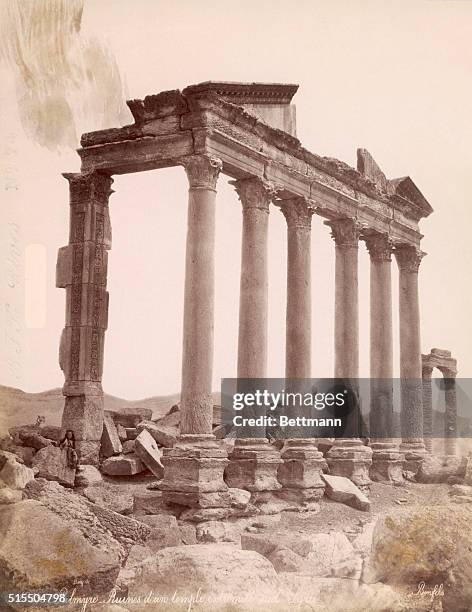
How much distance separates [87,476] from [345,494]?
638 cm

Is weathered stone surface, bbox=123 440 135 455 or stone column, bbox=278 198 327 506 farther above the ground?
stone column, bbox=278 198 327 506

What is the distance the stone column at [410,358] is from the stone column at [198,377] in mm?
11420

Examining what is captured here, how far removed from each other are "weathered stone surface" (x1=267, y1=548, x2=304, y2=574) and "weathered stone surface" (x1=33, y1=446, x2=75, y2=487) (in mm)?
5074

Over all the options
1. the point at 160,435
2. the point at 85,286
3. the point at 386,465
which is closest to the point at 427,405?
the point at 386,465

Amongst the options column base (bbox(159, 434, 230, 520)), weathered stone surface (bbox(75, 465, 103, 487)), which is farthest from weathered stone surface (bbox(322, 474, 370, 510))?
weathered stone surface (bbox(75, 465, 103, 487))

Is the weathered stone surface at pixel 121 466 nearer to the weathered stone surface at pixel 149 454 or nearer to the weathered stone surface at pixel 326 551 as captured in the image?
the weathered stone surface at pixel 149 454

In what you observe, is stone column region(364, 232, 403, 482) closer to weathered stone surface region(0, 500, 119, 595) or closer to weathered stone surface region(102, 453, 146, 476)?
weathered stone surface region(102, 453, 146, 476)

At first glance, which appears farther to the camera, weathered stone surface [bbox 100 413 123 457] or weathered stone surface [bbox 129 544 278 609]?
weathered stone surface [bbox 100 413 123 457]

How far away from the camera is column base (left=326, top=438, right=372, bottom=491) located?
2334 cm

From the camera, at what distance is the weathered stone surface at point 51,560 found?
466 inches

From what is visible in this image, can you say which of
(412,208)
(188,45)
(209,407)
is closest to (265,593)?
(209,407)

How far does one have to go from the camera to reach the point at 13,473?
52.4 ft

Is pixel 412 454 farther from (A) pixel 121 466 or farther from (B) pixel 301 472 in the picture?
(A) pixel 121 466

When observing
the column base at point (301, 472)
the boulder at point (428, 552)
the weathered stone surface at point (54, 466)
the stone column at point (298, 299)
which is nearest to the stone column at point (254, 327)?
the column base at point (301, 472)
